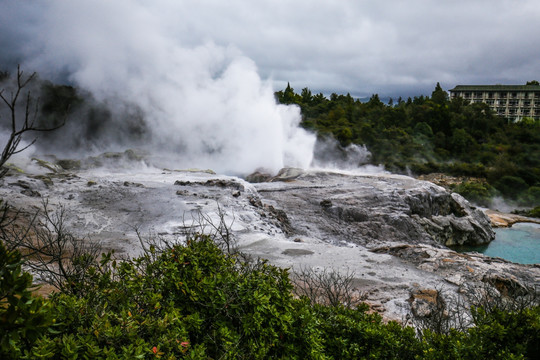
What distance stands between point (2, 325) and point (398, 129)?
127ft

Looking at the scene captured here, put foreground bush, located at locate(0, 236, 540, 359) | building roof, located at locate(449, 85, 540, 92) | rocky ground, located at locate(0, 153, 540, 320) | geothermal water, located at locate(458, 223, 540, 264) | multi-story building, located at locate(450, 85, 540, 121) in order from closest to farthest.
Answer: foreground bush, located at locate(0, 236, 540, 359) → rocky ground, located at locate(0, 153, 540, 320) → geothermal water, located at locate(458, 223, 540, 264) → multi-story building, located at locate(450, 85, 540, 121) → building roof, located at locate(449, 85, 540, 92)

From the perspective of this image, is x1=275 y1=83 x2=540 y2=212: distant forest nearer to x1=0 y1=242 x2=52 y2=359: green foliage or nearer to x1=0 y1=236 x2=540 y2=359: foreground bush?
x1=0 y1=236 x2=540 y2=359: foreground bush

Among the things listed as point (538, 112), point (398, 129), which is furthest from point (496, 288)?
point (538, 112)

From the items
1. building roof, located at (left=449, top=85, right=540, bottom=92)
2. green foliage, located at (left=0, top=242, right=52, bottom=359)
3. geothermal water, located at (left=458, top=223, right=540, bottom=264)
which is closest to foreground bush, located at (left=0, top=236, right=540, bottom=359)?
green foliage, located at (left=0, top=242, right=52, bottom=359)

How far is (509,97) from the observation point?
A: 50938 mm

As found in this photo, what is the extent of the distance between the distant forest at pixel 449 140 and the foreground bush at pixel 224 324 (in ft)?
78.7

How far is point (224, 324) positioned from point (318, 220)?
9.47 metres

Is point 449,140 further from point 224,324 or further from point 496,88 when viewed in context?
point 224,324

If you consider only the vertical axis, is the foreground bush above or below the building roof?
below

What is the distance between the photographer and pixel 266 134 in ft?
69.2

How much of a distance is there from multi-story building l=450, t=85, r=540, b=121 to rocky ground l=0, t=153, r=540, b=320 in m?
42.4

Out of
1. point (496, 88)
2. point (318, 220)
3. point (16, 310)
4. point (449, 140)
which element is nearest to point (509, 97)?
point (496, 88)

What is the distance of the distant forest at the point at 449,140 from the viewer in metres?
26.5

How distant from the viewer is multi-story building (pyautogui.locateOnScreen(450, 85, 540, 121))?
4897 centimetres
